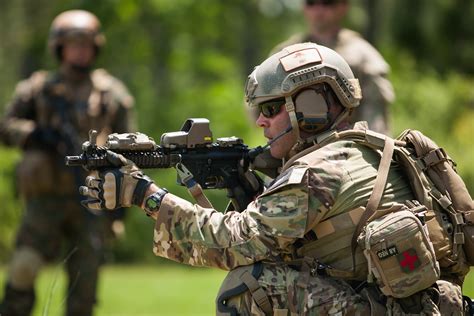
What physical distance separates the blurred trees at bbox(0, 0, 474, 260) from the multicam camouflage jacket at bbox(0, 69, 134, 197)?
6007 millimetres

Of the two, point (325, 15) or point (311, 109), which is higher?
point (325, 15)

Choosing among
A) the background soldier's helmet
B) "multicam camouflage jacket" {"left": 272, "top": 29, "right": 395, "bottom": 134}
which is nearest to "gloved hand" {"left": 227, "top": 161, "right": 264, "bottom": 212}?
"multicam camouflage jacket" {"left": 272, "top": 29, "right": 395, "bottom": 134}

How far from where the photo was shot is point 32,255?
8508 mm

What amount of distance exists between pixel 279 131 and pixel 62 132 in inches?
157

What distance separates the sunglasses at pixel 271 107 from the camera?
16.6ft

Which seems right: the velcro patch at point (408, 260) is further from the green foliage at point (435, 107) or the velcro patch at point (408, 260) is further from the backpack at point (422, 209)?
the green foliage at point (435, 107)

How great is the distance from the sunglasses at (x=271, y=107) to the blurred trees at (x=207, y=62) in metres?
9.95

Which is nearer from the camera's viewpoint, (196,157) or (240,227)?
(240,227)

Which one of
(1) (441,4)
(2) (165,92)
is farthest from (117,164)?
(1) (441,4)

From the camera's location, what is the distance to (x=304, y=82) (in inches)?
195

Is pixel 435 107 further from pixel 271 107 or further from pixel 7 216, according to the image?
pixel 271 107

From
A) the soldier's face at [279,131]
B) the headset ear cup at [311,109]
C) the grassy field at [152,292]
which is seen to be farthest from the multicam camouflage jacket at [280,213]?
the grassy field at [152,292]

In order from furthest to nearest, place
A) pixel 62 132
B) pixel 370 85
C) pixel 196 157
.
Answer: pixel 62 132 → pixel 370 85 → pixel 196 157

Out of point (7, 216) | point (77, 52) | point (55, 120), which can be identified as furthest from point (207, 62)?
point (55, 120)
